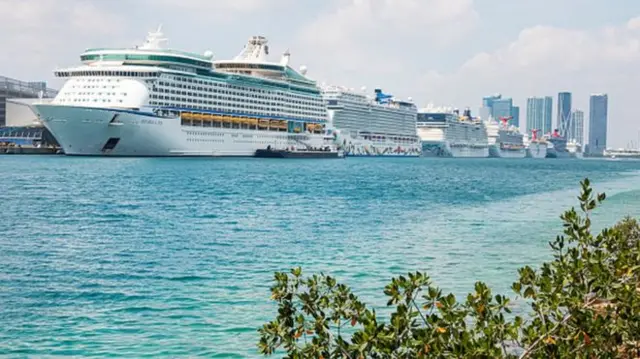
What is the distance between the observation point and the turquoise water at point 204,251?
13.5 metres

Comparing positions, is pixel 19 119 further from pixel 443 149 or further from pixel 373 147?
pixel 443 149

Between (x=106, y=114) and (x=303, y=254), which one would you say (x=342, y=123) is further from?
(x=303, y=254)

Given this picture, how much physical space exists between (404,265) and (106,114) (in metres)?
64.0

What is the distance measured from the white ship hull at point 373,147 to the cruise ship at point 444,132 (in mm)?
13352

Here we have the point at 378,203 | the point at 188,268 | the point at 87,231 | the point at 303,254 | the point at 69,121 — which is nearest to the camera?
the point at 188,268

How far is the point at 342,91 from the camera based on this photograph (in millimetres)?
142000

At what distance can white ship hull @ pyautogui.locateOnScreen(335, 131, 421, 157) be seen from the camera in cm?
14125

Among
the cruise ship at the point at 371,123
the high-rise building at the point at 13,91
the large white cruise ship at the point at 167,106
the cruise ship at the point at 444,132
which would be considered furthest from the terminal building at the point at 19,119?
the cruise ship at the point at 444,132

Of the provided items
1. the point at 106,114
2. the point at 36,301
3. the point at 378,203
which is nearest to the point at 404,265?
the point at 36,301

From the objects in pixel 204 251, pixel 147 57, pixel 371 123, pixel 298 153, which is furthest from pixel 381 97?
pixel 204 251

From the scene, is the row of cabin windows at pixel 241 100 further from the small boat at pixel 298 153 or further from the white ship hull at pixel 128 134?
the small boat at pixel 298 153

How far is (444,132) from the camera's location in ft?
595

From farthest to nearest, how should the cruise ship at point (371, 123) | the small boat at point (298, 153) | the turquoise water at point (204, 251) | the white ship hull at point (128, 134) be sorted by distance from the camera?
the cruise ship at point (371, 123) < the small boat at point (298, 153) < the white ship hull at point (128, 134) < the turquoise water at point (204, 251)

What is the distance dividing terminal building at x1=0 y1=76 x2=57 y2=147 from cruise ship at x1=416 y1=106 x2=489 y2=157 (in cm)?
8427
